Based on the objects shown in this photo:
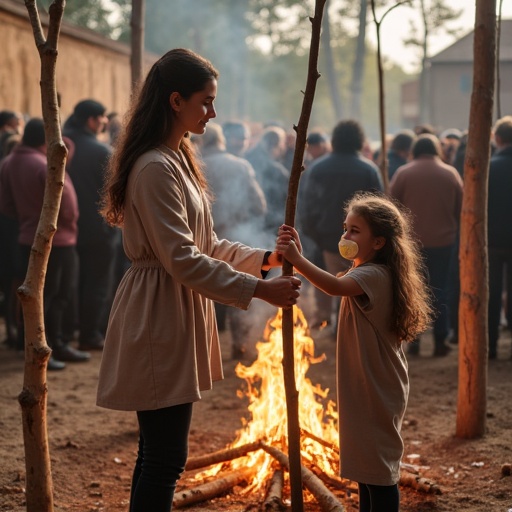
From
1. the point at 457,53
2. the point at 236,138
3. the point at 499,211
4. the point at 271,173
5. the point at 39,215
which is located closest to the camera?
the point at 39,215

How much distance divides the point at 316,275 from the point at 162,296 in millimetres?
670

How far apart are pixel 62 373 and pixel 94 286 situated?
121 centimetres

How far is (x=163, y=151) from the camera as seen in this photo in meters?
3.62

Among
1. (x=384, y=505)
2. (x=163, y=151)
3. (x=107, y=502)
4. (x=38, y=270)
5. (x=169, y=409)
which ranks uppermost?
(x=163, y=151)

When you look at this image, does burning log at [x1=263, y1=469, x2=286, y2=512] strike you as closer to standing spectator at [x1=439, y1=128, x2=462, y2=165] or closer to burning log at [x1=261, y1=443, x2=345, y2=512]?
burning log at [x1=261, y1=443, x2=345, y2=512]

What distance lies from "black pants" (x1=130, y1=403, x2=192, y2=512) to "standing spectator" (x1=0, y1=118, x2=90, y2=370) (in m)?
4.74

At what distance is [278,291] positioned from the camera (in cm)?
350

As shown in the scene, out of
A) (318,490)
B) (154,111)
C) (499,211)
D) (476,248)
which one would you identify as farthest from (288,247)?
(499,211)

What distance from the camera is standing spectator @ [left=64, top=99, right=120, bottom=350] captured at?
852 cm

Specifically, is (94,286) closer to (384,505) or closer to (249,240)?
(249,240)

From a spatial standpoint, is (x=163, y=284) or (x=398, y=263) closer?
(x=163, y=284)

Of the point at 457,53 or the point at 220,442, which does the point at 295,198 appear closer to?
the point at 220,442

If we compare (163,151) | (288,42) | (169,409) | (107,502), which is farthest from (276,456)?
(288,42)

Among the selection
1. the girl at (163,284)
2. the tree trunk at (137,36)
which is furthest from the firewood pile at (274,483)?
the tree trunk at (137,36)
